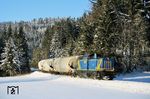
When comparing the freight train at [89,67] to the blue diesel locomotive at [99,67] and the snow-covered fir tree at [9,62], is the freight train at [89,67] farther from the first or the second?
the snow-covered fir tree at [9,62]

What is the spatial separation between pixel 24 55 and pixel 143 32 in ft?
169

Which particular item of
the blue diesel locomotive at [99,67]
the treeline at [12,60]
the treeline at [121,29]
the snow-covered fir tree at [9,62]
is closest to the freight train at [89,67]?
the blue diesel locomotive at [99,67]

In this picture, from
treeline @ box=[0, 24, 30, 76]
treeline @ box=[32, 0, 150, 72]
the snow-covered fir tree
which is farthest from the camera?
treeline @ box=[0, 24, 30, 76]

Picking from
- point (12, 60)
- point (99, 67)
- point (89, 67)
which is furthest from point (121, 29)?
point (12, 60)

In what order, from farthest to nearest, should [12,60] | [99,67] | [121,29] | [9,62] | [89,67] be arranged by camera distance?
1. [12,60]
2. [9,62]
3. [121,29]
4. [89,67]
5. [99,67]

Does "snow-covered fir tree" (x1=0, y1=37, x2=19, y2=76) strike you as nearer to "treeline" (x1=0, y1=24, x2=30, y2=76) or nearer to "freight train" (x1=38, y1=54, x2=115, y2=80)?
"treeline" (x1=0, y1=24, x2=30, y2=76)

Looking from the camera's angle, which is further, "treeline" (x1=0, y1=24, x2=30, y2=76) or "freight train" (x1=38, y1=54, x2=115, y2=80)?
"treeline" (x1=0, y1=24, x2=30, y2=76)

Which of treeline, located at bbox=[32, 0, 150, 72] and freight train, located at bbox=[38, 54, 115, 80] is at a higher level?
treeline, located at bbox=[32, 0, 150, 72]

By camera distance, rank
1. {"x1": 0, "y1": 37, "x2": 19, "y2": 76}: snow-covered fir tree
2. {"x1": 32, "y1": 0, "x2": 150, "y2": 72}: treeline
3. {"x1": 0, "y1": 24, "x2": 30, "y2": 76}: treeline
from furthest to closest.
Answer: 1. {"x1": 0, "y1": 24, "x2": 30, "y2": 76}: treeline
2. {"x1": 0, "y1": 37, "x2": 19, "y2": 76}: snow-covered fir tree
3. {"x1": 32, "y1": 0, "x2": 150, "y2": 72}: treeline

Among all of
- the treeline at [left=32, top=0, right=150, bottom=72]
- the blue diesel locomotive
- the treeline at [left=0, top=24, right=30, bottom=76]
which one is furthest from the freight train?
the treeline at [left=0, top=24, right=30, bottom=76]

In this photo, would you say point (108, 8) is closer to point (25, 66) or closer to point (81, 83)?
point (81, 83)

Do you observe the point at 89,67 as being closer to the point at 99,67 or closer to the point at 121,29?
the point at 99,67

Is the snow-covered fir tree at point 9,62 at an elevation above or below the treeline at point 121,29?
below

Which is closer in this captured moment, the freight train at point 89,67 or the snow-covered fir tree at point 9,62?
the freight train at point 89,67
